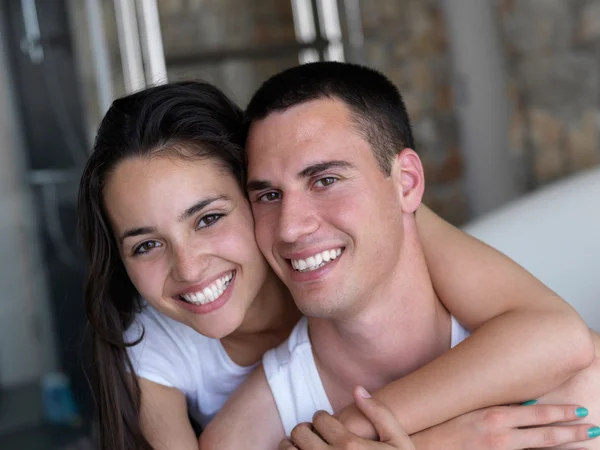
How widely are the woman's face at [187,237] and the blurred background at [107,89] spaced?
4.37ft

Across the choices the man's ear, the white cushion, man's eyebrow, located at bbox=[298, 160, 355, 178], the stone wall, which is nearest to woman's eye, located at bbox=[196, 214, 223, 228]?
man's eyebrow, located at bbox=[298, 160, 355, 178]

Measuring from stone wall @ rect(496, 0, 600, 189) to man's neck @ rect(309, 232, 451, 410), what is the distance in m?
1.56

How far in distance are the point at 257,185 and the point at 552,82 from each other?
1.91 meters

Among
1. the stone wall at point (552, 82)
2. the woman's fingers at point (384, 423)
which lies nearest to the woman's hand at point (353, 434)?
the woman's fingers at point (384, 423)

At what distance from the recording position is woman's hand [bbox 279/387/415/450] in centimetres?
126

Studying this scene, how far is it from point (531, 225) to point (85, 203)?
115 cm

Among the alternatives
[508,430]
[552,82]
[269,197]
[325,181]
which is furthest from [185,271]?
[552,82]

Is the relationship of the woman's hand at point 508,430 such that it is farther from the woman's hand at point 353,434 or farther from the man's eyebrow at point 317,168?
the man's eyebrow at point 317,168

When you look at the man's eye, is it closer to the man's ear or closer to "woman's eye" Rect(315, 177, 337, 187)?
"woman's eye" Rect(315, 177, 337, 187)

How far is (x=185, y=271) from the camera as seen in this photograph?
140 cm

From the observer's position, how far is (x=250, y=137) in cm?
139

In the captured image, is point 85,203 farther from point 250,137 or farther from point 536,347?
point 536,347

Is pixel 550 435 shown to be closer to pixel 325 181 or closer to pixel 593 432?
pixel 593 432

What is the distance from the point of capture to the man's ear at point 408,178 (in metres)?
1.40
